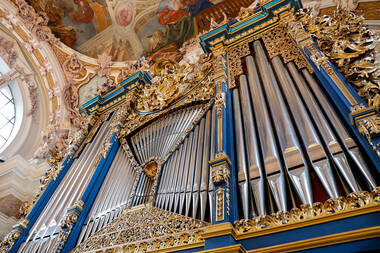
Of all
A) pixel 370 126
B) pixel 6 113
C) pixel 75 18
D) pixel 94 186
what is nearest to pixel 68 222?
pixel 94 186

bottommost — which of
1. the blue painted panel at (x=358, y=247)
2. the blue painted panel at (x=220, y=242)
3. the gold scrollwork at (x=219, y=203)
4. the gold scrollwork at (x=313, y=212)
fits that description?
the blue painted panel at (x=358, y=247)

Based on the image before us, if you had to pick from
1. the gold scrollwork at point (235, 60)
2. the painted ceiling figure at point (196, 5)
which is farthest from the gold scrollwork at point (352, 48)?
A: the painted ceiling figure at point (196, 5)

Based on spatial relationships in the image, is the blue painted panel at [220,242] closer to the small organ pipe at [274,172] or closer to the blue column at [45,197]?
the small organ pipe at [274,172]

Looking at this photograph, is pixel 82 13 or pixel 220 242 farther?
pixel 82 13

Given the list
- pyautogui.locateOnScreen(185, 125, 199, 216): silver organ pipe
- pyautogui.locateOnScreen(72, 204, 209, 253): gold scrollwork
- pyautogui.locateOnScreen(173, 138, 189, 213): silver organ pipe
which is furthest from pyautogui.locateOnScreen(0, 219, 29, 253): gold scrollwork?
pyautogui.locateOnScreen(185, 125, 199, 216): silver organ pipe

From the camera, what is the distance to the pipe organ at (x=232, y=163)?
225cm

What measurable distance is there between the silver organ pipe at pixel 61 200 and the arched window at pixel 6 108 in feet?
18.2

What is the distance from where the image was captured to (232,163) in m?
3.06

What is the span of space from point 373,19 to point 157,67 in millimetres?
4889

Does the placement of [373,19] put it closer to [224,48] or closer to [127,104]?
[224,48]

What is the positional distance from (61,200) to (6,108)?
7.35m

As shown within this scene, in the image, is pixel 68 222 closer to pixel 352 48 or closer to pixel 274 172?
pixel 274 172

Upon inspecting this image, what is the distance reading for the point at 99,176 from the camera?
4703 millimetres

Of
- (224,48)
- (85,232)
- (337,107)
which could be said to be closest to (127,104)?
(224,48)
